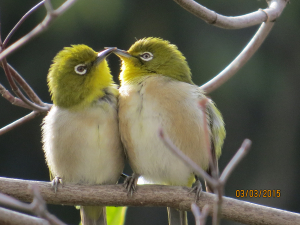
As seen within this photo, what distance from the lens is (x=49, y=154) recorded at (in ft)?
12.6

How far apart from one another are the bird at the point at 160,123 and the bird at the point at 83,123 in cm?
13

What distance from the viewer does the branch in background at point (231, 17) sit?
3.11 m

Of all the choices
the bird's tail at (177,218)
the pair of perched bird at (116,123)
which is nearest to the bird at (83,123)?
the pair of perched bird at (116,123)

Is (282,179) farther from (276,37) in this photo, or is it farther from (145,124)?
(145,124)

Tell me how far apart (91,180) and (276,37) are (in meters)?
9.65

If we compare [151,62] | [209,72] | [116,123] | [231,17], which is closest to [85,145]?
[116,123]

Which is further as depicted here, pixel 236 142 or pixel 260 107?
pixel 260 107

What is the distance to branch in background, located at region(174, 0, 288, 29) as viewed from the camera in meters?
3.11

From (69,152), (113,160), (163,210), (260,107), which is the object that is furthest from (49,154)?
(260,107)

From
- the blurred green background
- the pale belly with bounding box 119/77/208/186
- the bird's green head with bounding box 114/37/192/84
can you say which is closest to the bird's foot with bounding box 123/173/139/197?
the pale belly with bounding box 119/77/208/186

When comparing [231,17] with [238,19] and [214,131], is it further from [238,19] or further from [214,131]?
[214,131]

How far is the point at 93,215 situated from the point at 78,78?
1251 mm

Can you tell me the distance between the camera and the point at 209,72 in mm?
10547

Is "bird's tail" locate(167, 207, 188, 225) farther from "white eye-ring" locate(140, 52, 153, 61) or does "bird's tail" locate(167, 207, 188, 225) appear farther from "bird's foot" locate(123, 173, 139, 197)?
"white eye-ring" locate(140, 52, 153, 61)
